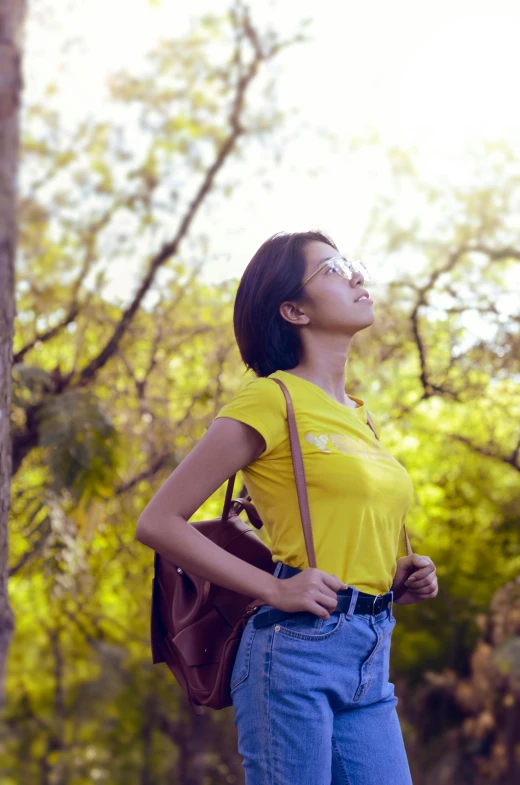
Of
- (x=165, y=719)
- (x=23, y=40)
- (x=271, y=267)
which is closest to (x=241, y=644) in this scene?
(x=271, y=267)

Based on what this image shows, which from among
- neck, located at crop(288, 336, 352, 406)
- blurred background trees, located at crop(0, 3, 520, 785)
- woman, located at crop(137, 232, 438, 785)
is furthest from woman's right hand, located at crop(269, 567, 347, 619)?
blurred background trees, located at crop(0, 3, 520, 785)

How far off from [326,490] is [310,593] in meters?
0.24

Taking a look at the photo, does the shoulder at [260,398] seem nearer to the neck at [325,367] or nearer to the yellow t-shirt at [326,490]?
the yellow t-shirt at [326,490]

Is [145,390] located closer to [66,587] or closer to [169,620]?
[66,587]

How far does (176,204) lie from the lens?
734 cm

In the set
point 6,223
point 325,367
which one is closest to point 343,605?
point 325,367

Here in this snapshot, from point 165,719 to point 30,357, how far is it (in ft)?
28.7

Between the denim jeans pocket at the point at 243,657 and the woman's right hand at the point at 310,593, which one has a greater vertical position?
the woman's right hand at the point at 310,593

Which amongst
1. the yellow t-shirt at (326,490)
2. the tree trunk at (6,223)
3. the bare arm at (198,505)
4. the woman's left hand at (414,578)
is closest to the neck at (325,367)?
the yellow t-shirt at (326,490)

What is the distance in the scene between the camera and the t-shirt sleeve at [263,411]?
1.96 metres

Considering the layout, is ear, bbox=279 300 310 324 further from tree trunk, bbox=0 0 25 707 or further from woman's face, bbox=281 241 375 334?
tree trunk, bbox=0 0 25 707

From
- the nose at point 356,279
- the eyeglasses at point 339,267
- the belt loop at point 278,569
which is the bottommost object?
the belt loop at point 278,569

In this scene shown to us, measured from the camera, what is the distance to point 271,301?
2.32 m

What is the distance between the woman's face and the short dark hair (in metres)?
0.02
